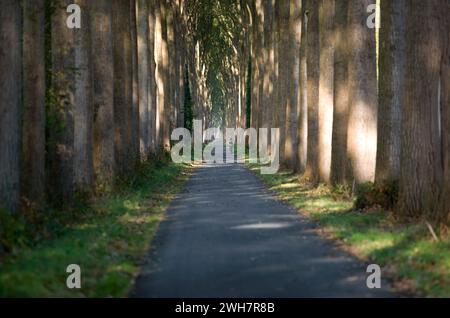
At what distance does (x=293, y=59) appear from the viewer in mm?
34250

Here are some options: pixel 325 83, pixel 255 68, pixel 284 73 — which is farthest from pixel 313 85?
pixel 255 68

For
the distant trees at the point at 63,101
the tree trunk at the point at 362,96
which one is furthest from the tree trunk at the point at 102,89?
the tree trunk at the point at 362,96

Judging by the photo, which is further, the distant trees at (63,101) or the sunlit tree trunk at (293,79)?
the sunlit tree trunk at (293,79)

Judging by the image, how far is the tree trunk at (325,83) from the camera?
25203mm

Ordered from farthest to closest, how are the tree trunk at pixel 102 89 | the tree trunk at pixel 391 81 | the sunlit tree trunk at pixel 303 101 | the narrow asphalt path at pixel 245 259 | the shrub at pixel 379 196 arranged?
the sunlit tree trunk at pixel 303 101 < the tree trunk at pixel 102 89 < the tree trunk at pixel 391 81 < the shrub at pixel 379 196 < the narrow asphalt path at pixel 245 259

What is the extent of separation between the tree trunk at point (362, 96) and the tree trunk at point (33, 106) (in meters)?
8.40

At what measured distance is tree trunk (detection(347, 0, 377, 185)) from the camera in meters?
21.1

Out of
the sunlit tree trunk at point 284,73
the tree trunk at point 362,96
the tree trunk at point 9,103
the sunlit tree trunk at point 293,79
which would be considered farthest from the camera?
the sunlit tree trunk at point 284,73

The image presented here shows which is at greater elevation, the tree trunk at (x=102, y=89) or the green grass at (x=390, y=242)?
the tree trunk at (x=102, y=89)

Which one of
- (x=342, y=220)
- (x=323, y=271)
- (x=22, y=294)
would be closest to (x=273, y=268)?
(x=323, y=271)

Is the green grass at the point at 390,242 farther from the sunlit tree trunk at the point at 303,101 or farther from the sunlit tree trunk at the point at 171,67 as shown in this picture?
the sunlit tree trunk at the point at 171,67

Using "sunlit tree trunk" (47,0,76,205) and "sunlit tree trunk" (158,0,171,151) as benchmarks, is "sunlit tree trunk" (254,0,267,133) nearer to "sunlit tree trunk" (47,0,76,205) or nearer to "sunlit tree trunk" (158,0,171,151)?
"sunlit tree trunk" (158,0,171,151)

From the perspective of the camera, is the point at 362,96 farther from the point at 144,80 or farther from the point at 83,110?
the point at 144,80
